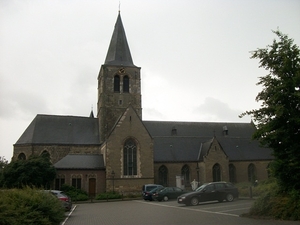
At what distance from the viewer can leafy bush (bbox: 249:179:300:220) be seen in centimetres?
1392

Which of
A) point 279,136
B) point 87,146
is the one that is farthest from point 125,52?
point 279,136

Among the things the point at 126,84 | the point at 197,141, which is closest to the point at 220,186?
the point at 197,141

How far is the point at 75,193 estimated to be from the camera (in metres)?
33.1

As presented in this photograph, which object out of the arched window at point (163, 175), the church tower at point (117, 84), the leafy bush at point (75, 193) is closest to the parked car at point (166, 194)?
the leafy bush at point (75, 193)

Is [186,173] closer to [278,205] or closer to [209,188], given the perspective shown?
[209,188]

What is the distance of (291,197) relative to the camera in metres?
14.3

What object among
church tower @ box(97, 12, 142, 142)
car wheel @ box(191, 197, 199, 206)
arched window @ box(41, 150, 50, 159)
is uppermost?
church tower @ box(97, 12, 142, 142)

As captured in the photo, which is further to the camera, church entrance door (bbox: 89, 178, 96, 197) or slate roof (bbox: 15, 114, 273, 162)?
slate roof (bbox: 15, 114, 273, 162)

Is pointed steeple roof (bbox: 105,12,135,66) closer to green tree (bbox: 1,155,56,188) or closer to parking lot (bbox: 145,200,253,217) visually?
green tree (bbox: 1,155,56,188)

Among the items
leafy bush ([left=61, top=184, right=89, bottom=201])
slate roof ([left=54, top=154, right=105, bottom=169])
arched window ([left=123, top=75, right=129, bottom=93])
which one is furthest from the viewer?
arched window ([left=123, top=75, right=129, bottom=93])

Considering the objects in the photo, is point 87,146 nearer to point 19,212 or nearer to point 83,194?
point 83,194

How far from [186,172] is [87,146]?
12793mm

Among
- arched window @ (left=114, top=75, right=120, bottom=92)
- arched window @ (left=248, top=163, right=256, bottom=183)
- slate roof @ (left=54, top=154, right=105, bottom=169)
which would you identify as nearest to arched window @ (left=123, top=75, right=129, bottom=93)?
arched window @ (left=114, top=75, right=120, bottom=92)

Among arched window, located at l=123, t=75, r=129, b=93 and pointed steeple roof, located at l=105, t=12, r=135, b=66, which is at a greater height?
pointed steeple roof, located at l=105, t=12, r=135, b=66
